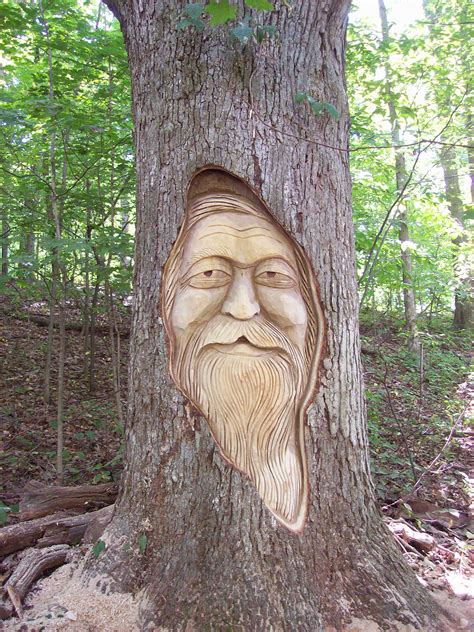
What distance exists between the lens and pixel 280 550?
6.31 feet

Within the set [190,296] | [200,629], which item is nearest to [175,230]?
[190,296]

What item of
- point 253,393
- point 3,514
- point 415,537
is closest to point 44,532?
point 3,514

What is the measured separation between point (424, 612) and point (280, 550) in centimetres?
68

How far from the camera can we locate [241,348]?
211cm

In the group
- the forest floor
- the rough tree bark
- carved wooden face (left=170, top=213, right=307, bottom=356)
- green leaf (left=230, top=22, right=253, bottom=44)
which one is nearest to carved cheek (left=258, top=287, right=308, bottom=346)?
carved wooden face (left=170, top=213, right=307, bottom=356)

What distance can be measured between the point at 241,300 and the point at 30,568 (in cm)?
161

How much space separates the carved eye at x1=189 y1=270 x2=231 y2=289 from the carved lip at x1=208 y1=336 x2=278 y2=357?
0.26 m

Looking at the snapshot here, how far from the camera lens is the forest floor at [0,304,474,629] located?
273 centimetres

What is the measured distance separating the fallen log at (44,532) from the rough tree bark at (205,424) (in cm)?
52

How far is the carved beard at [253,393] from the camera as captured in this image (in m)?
2.05

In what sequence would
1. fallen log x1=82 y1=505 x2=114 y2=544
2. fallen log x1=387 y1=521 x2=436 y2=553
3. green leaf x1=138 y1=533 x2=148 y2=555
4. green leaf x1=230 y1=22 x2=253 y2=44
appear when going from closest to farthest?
green leaf x1=230 y1=22 x2=253 y2=44
green leaf x1=138 y1=533 x2=148 y2=555
fallen log x1=82 y1=505 x2=114 y2=544
fallen log x1=387 y1=521 x2=436 y2=553

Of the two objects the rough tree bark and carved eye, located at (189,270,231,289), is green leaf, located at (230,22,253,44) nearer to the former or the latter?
the rough tree bark

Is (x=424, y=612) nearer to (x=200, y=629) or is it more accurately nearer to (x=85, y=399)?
(x=200, y=629)

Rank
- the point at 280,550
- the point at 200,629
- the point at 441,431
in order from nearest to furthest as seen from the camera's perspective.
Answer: the point at 200,629 < the point at 280,550 < the point at 441,431
